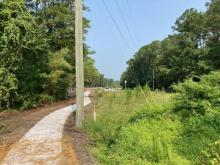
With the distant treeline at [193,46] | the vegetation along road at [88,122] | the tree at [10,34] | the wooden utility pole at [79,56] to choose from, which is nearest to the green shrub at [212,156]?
the vegetation along road at [88,122]

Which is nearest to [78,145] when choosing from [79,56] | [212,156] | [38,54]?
[212,156]

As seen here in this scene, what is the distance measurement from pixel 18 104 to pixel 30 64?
11.5 ft

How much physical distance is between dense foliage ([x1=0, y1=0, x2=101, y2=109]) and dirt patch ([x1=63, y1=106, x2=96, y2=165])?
3981mm

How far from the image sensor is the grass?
38.1 feet

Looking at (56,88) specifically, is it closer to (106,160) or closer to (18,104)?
(18,104)

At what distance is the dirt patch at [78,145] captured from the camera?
37.1ft

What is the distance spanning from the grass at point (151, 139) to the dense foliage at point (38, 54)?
534cm

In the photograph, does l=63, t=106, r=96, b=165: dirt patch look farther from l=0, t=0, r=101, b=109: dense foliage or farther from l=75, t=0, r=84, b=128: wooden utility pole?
l=0, t=0, r=101, b=109: dense foliage

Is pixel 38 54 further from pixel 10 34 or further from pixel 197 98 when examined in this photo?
pixel 197 98

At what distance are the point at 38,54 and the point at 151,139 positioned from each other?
73.2 ft

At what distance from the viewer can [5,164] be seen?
1102 centimetres

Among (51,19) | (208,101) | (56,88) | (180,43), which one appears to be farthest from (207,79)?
(180,43)

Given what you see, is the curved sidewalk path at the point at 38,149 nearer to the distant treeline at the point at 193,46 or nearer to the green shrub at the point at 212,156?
the green shrub at the point at 212,156

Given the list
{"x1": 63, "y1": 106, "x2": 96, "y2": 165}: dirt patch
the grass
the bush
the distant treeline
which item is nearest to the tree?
{"x1": 63, "y1": 106, "x2": 96, "y2": 165}: dirt patch
